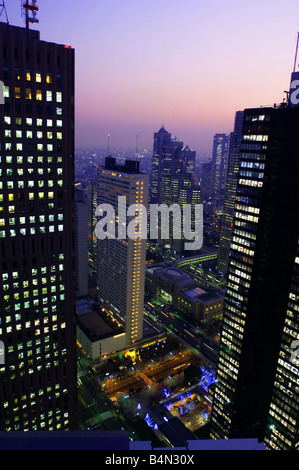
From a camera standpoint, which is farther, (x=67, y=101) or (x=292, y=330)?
(x=292, y=330)

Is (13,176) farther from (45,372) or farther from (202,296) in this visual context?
(202,296)

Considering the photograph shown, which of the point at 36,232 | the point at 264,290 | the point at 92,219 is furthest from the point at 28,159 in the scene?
the point at 92,219

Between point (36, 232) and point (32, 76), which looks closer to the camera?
point (32, 76)

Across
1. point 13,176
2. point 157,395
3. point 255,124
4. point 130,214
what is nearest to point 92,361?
point 157,395

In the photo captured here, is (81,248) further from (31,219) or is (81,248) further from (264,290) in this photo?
(31,219)

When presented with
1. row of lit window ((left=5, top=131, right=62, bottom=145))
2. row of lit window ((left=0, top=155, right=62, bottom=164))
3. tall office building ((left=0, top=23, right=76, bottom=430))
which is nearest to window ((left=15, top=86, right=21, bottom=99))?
tall office building ((left=0, top=23, right=76, bottom=430))

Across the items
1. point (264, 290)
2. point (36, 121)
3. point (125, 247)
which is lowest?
point (125, 247)
